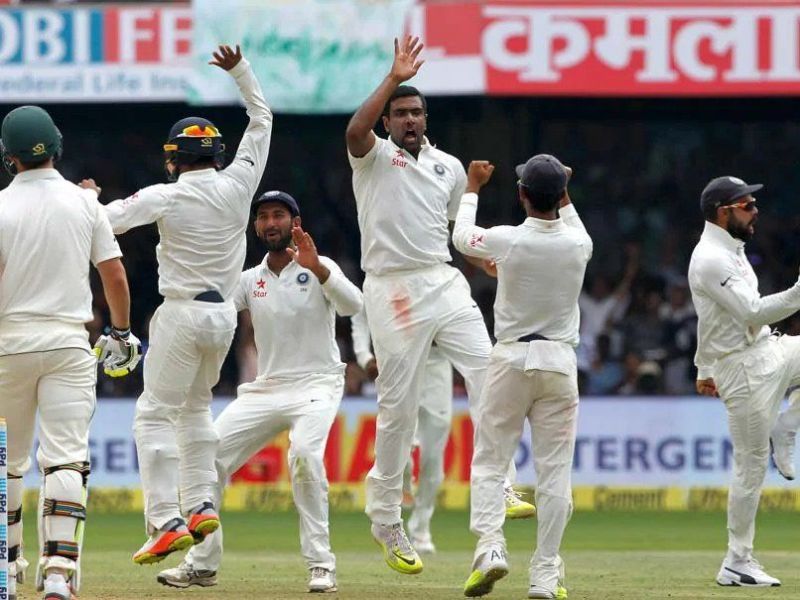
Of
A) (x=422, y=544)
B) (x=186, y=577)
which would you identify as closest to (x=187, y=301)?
(x=186, y=577)

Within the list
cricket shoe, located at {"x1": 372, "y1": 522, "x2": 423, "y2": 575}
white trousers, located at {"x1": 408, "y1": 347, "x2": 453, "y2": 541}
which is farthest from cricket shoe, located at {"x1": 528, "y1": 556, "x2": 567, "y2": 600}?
white trousers, located at {"x1": 408, "y1": 347, "x2": 453, "y2": 541}

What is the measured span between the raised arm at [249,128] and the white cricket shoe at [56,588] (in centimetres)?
269

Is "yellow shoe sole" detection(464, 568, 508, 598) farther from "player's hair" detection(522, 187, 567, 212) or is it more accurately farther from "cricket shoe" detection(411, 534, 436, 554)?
"cricket shoe" detection(411, 534, 436, 554)

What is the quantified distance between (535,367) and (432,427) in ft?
13.3

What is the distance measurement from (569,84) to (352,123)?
739 centimetres

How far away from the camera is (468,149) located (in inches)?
773

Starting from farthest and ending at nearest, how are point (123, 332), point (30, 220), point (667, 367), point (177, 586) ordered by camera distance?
point (667, 367), point (177, 586), point (123, 332), point (30, 220)

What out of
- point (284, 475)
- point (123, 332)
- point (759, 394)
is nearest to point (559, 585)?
point (759, 394)

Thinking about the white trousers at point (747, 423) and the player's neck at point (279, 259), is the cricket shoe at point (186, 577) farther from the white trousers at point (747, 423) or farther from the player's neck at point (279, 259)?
the white trousers at point (747, 423)

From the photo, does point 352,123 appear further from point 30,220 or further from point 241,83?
point 30,220

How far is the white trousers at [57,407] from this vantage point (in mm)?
8312

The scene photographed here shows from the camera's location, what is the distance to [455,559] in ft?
41.2

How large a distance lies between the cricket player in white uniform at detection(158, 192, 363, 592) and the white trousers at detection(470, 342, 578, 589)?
1.14 metres

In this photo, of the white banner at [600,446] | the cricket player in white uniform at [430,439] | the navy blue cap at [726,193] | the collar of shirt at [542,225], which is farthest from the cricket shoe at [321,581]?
the white banner at [600,446]
